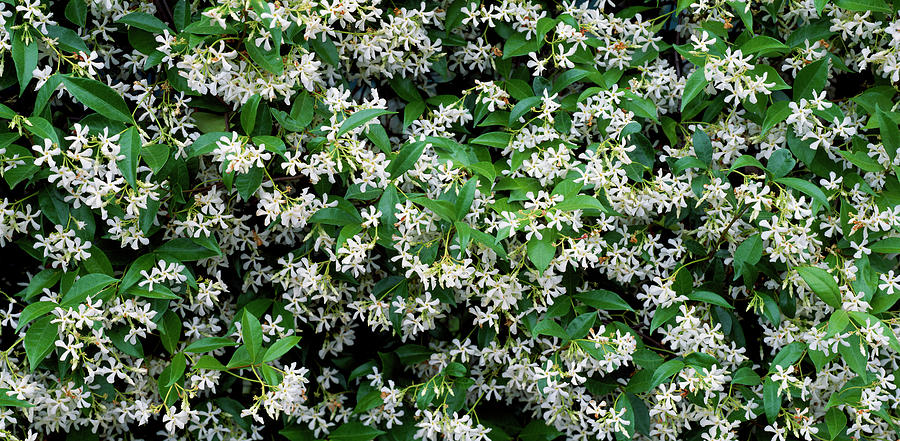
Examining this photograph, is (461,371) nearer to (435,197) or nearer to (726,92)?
(435,197)

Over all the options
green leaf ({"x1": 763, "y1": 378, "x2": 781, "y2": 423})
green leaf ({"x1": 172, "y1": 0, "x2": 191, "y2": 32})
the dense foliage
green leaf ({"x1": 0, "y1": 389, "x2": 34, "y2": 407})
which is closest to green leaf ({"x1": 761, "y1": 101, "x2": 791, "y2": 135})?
the dense foliage

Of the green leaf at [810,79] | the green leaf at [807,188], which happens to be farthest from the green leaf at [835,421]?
the green leaf at [810,79]

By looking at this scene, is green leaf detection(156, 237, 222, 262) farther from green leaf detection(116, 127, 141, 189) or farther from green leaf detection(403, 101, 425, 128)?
green leaf detection(403, 101, 425, 128)

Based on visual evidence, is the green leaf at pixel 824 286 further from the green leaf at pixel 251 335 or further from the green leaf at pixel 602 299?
the green leaf at pixel 251 335

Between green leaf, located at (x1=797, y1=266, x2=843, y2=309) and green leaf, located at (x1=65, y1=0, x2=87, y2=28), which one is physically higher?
green leaf, located at (x1=65, y1=0, x2=87, y2=28)

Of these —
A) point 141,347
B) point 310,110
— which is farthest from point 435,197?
point 141,347

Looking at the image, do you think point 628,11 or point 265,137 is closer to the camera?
point 265,137

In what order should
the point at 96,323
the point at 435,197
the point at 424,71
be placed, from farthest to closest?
the point at 424,71 < the point at 435,197 < the point at 96,323
